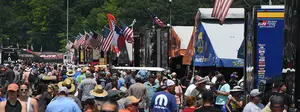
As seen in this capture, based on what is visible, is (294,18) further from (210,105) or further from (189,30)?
(189,30)

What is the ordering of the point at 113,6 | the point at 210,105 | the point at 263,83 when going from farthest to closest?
the point at 113,6 < the point at 263,83 < the point at 210,105

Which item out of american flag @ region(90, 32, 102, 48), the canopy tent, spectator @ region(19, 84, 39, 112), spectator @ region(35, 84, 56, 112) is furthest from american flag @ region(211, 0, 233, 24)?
american flag @ region(90, 32, 102, 48)

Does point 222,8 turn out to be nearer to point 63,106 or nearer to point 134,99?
point 63,106

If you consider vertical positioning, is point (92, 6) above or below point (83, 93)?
above

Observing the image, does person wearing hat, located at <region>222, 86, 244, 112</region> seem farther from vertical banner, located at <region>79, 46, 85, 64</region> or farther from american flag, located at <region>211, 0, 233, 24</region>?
vertical banner, located at <region>79, 46, 85, 64</region>

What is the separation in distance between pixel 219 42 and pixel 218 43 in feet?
0.17

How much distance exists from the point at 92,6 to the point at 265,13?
122737mm

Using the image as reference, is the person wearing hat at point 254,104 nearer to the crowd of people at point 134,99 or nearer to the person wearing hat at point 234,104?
the crowd of people at point 134,99

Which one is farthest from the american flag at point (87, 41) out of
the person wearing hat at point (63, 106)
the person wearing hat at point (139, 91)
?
the person wearing hat at point (63, 106)

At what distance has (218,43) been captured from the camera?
93.1 feet

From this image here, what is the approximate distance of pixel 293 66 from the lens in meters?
11.5

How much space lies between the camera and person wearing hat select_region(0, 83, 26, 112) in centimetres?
1294

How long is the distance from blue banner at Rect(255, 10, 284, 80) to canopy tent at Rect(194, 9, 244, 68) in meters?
10.1

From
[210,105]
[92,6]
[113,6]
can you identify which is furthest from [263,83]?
[92,6]
